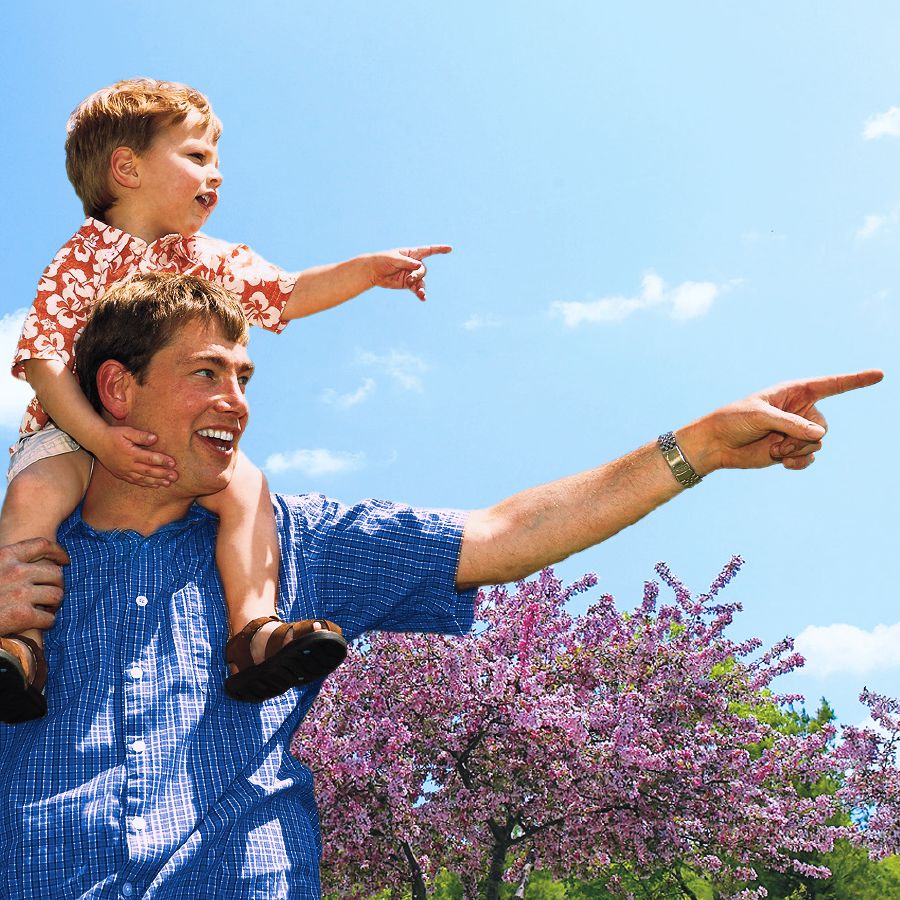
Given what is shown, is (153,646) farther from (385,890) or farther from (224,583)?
(385,890)

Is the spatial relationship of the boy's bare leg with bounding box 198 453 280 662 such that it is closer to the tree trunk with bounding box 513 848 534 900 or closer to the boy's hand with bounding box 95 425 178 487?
the boy's hand with bounding box 95 425 178 487

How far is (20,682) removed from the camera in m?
2.37

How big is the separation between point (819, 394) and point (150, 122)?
2.37 meters

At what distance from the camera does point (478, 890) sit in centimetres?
1122

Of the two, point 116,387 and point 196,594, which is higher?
point 116,387

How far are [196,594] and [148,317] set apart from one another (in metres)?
0.77

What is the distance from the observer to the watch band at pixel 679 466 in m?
2.63

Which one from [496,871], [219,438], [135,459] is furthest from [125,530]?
[496,871]

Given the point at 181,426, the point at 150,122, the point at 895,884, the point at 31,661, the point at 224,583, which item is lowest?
the point at 895,884

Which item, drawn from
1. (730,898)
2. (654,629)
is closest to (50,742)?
(654,629)

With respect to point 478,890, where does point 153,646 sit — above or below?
above

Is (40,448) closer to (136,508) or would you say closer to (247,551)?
(136,508)

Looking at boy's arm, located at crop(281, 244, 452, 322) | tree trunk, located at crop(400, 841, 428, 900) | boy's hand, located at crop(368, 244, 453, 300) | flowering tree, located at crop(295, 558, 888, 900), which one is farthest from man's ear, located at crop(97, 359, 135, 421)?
tree trunk, located at crop(400, 841, 428, 900)

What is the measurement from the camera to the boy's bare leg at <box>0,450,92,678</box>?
111 inches
